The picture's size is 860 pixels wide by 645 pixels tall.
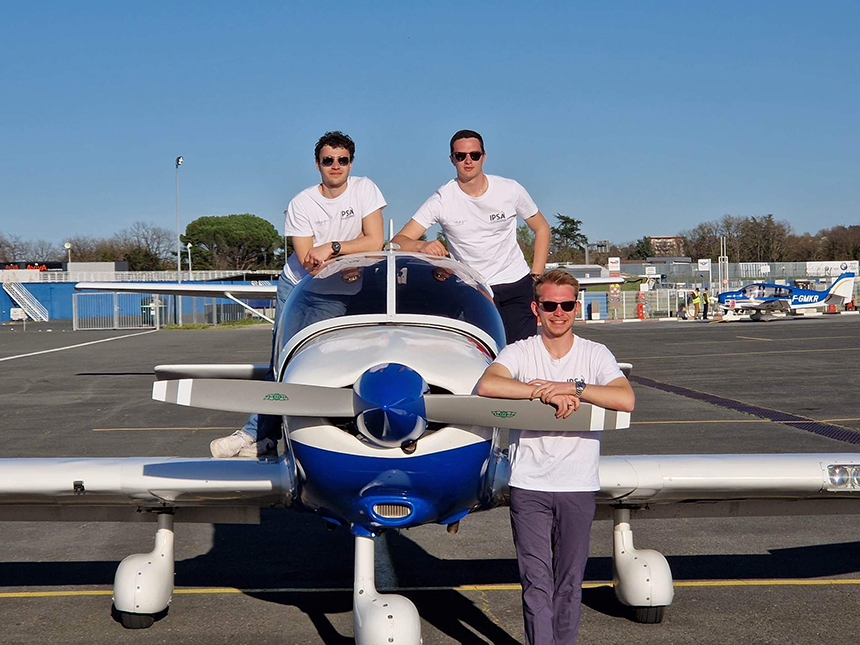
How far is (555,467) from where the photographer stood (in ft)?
11.9

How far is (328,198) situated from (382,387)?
242 cm

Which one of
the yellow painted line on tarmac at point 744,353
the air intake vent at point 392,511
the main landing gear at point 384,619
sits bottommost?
the yellow painted line on tarmac at point 744,353

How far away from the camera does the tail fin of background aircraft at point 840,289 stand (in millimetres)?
48656

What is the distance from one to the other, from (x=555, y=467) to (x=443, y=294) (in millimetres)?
1140

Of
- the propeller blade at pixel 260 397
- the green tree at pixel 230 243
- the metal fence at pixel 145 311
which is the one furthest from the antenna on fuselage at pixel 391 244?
the green tree at pixel 230 243

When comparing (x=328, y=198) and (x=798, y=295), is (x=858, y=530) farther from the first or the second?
(x=798, y=295)

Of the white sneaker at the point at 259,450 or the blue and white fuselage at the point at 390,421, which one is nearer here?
the blue and white fuselage at the point at 390,421

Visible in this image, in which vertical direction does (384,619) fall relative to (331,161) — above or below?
below

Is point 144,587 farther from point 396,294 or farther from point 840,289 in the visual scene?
point 840,289

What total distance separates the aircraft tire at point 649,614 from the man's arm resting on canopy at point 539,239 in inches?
80.3

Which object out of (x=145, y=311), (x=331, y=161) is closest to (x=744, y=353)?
(x=331, y=161)

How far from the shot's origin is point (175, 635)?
181 inches

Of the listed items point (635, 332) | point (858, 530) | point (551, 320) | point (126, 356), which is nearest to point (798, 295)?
point (635, 332)

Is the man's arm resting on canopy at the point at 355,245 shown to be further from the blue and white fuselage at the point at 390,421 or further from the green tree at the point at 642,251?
the green tree at the point at 642,251
